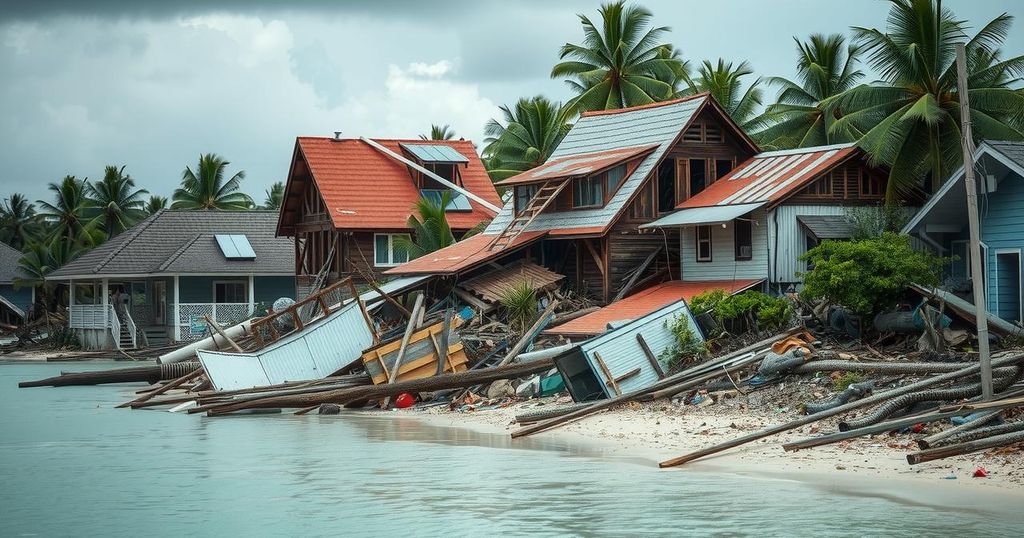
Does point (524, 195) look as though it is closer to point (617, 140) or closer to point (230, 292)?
point (617, 140)

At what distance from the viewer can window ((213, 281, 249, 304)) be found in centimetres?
5731

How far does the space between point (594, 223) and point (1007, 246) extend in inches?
531

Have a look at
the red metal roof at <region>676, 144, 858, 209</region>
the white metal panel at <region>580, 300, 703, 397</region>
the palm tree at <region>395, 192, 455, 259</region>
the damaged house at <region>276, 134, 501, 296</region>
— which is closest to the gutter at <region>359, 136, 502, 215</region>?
the damaged house at <region>276, 134, 501, 296</region>

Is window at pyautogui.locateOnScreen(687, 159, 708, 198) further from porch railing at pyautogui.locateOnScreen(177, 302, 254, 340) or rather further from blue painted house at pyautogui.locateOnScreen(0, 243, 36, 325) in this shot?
blue painted house at pyautogui.locateOnScreen(0, 243, 36, 325)

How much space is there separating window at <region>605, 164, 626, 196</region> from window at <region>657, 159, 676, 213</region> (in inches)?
42.7

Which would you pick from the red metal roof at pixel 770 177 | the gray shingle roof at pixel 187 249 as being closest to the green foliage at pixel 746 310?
the red metal roof at pixel 770 177

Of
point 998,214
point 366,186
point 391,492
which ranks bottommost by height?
point 391,492

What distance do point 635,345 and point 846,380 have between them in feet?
18.9

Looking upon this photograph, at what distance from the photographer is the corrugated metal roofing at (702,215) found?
109 ft

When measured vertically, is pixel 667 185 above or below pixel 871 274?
above

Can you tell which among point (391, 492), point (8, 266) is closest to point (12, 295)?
point (8, 266)

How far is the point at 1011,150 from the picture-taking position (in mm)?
25359

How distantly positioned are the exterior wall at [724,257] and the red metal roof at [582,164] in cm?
300

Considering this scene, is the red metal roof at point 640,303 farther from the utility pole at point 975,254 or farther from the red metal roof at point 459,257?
the utility pole at point 975,254
